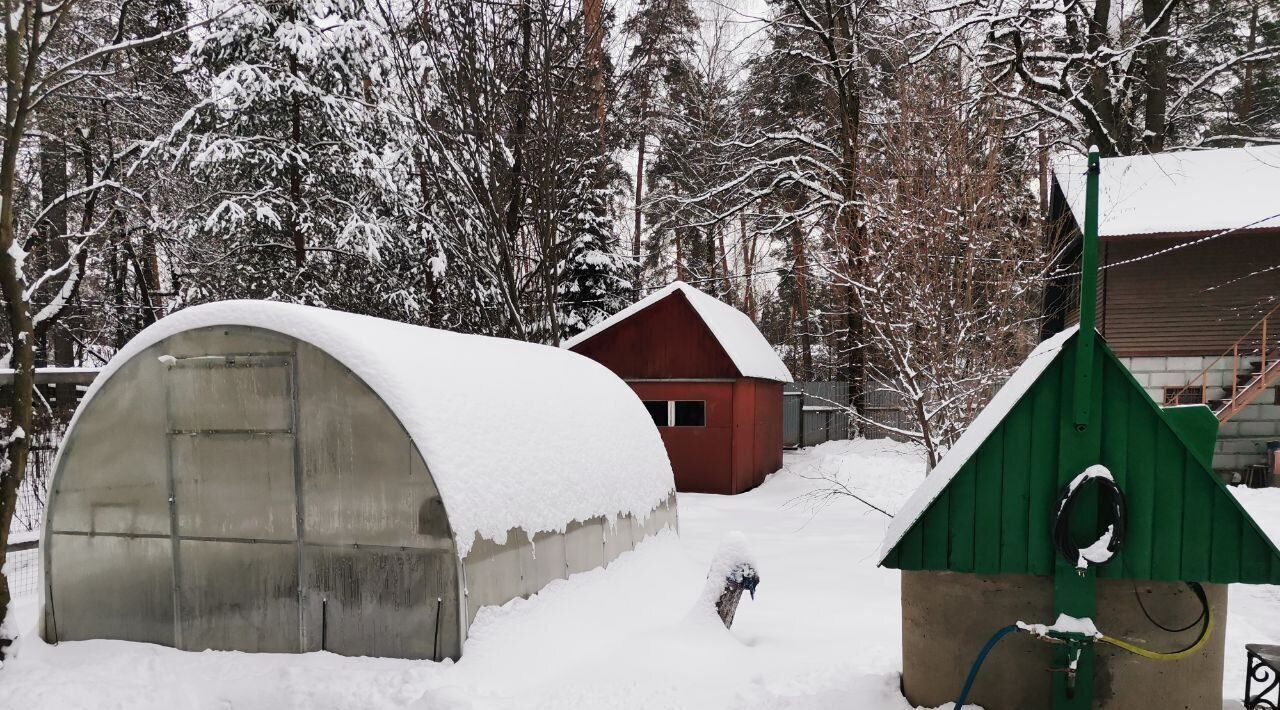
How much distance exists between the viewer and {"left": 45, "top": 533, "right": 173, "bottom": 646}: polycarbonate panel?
6520 millimetres

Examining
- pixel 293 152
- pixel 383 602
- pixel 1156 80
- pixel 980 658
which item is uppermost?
pixel 1156 80

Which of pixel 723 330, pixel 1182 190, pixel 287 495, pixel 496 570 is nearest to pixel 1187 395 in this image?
pixel 1182 190

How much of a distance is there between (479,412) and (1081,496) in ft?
15.3

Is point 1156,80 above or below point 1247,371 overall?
above

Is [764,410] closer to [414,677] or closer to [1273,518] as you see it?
[1273,518]

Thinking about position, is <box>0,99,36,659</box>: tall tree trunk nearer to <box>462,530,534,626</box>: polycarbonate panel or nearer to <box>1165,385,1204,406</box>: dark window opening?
<box>462,530,534,626</box>: polycarbonate panel

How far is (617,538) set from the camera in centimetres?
902

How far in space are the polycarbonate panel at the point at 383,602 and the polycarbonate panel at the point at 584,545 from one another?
1.99 m

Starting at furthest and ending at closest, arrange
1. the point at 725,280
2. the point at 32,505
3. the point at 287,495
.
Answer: the point at 725,280, the point at 32,505, the point at 287,495

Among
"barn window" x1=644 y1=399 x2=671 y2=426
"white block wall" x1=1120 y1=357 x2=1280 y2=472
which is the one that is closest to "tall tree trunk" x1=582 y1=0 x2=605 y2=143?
"barn window" x1=644 y1=399 x2=671 y2=426

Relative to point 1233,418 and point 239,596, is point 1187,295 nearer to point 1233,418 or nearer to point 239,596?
point 1233,418

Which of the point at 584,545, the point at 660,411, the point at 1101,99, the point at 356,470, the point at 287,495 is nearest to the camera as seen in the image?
the point at 356,470

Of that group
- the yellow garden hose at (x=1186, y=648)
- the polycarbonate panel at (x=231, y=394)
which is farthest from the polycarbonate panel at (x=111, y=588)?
the yellow garden hose at (x=1186, y=648)

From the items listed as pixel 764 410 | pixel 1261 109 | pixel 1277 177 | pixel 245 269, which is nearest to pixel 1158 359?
pixel 1277 177
